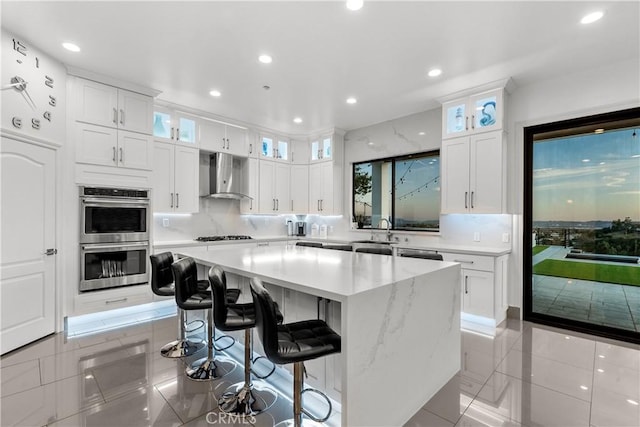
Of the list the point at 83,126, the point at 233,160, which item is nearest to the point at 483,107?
the point at 233,160

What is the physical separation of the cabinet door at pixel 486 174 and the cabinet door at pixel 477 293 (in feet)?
2.82

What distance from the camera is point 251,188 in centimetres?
572

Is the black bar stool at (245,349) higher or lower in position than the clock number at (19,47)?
lower

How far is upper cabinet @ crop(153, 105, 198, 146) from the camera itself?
4.56 meters

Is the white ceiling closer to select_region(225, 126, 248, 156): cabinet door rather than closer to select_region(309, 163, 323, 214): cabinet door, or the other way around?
select_region(225, 126, 248, 156): cabinet door

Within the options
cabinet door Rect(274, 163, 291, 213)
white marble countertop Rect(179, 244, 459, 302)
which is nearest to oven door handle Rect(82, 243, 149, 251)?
white marble countertop Rect(179, 244, 459, 302)

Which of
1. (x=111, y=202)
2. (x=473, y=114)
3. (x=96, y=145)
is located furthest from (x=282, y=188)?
(x=473, y=114)

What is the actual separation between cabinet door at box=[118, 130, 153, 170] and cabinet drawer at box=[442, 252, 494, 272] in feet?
14.2

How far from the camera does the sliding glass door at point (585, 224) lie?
343cm

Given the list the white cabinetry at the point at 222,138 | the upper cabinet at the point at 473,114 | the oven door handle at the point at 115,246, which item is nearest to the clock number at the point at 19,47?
the oven door handle at the point at 115,246

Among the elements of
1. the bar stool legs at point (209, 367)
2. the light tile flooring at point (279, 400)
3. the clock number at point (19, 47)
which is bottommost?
the light tile flooring at point (279, 400)

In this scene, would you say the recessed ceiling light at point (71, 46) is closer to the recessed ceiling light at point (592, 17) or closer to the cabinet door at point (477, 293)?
the recessed ceiling light at point (592, 17)

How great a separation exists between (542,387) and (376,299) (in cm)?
181

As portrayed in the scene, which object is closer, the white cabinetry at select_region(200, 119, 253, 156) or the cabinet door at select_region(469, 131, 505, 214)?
the cabinet door at select_region(469, 131, 505, 214)
